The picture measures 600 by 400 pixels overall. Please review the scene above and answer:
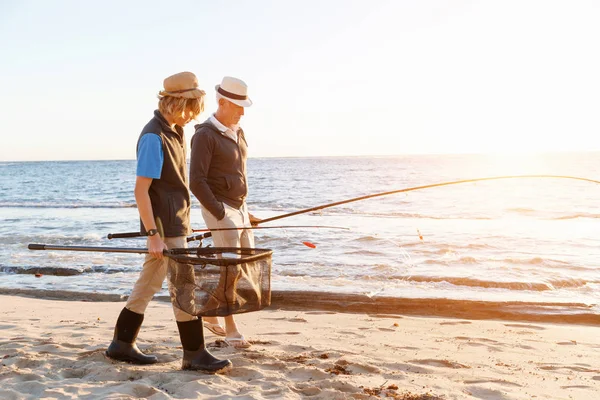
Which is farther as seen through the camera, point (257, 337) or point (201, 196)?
point (257, 337)

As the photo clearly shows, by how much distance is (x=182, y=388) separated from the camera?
3309mm

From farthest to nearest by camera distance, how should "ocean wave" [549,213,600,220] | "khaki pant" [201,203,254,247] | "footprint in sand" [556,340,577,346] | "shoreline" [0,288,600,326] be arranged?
"ocean wave" [549,213,600,220] < "shoreline" [0,288,600,326] < "footprint in sand" [556,340,577,346] < "khaki pant" [201,203,254,247]

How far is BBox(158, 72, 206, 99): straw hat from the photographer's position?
11.3 feet

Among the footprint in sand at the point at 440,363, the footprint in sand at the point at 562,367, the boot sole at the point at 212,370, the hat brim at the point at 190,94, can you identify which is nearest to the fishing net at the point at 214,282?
the boot sole at the point at 212,370

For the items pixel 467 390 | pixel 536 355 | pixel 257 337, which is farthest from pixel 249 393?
pixel 536 355

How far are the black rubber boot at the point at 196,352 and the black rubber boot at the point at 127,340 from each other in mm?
305

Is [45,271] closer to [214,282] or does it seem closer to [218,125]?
[218,125]

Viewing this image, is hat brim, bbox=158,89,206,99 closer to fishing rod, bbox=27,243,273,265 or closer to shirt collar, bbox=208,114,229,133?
shirt collar, bbox=208,114,229,133

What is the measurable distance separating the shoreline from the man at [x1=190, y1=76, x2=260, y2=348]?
2081mm

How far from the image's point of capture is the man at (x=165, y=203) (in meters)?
3.36

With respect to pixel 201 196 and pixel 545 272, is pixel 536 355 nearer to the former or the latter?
pixel 201 196

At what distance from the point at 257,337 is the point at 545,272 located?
461cm

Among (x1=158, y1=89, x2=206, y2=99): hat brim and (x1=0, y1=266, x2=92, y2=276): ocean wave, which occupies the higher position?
(x1=158, y1=89, x2=206, y2=99): hat brim

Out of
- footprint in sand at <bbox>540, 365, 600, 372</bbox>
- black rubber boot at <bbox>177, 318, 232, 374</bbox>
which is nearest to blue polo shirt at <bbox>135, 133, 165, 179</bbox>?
black rubber boot at <bbox>177, 318, 232, 374</bbox>
